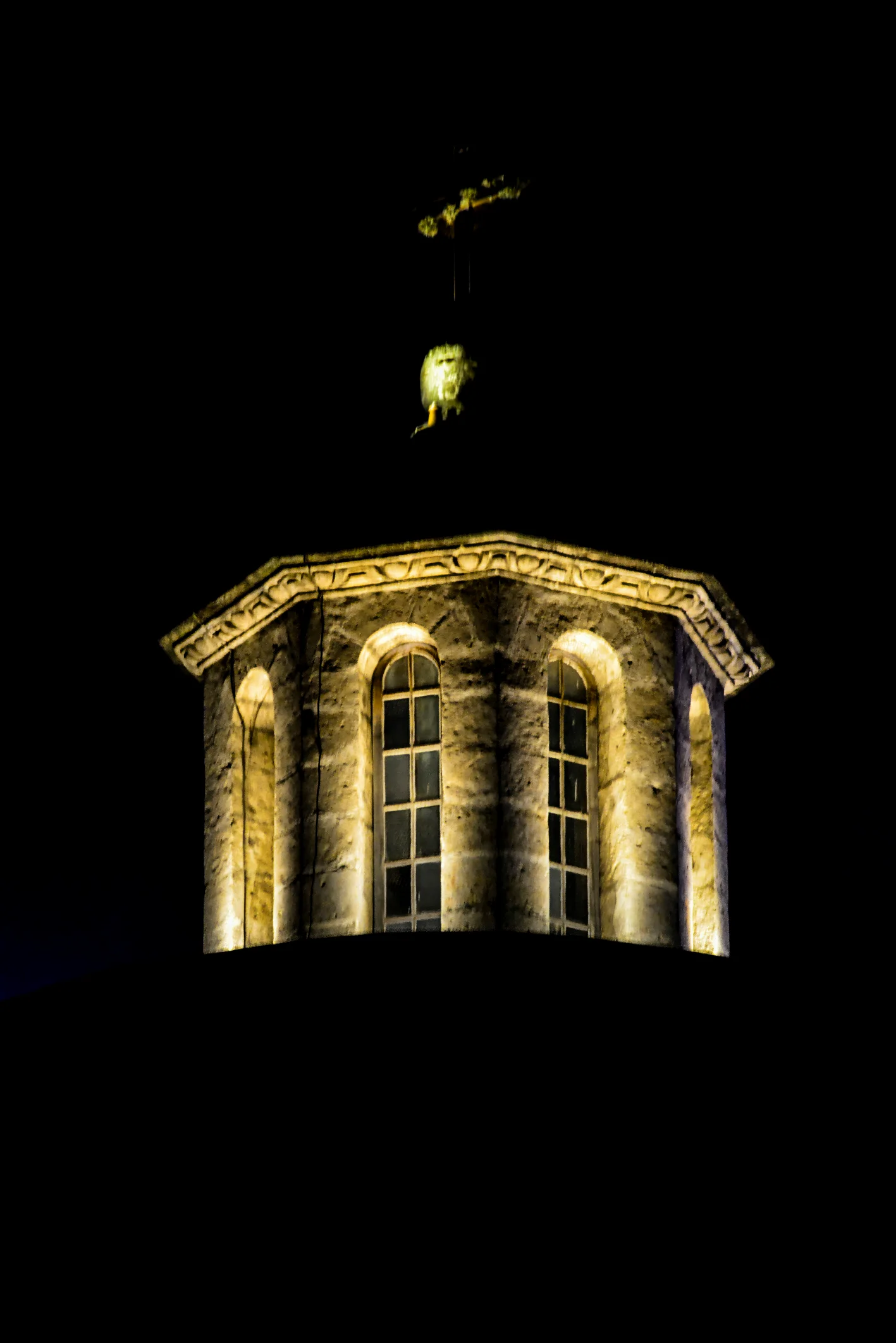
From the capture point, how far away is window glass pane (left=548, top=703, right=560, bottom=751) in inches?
587

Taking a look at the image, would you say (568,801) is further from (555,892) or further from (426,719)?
(426,719)

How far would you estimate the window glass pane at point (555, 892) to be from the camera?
1459 centimetres

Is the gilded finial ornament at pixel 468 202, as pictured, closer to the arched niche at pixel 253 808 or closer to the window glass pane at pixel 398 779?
the arched niche at pixel 253 808

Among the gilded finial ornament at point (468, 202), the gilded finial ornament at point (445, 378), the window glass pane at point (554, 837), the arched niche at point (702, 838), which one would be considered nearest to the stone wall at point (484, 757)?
the window glass pane at point (554, 837)

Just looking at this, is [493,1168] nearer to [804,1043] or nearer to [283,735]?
[804,1043]

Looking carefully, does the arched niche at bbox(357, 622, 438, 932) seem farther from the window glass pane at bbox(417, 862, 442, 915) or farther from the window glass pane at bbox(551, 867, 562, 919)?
the window glass pane at bbox(551, 867, 562, 919)

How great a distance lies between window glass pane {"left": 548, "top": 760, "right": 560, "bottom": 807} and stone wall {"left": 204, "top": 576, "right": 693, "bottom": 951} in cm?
18

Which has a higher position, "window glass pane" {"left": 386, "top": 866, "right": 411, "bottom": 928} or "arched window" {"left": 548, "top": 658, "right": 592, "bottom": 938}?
"arched window" {"left": 548, "top": 658, "right": 592, "bottom": 938}

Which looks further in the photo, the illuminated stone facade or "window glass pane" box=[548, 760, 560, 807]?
"window glass pane" box=[548, 760, 560, 807]

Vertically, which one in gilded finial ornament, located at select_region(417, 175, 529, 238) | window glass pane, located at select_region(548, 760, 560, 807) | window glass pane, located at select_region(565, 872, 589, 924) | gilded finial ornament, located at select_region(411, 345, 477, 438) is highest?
gilded finial ornament, located at select_region(417, 175, 529, 238)

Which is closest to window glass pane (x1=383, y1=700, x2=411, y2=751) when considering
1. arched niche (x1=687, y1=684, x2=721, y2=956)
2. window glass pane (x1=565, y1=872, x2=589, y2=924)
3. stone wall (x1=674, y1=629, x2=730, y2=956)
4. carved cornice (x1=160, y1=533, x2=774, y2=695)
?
carved cornice (x1=160, y1=533, x2=774, y2=695)

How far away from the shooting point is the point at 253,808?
609 inches

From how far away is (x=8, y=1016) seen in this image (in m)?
12.3

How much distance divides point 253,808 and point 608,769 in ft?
7.23
